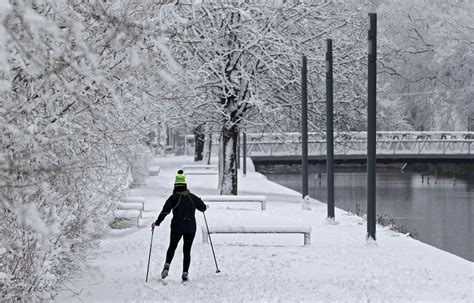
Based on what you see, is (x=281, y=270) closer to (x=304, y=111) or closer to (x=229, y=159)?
(x=304, y=111)

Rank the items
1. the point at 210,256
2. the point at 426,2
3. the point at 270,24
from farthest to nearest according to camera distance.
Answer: the point at 426,2 < the point at 270,24 < the point at 210,256

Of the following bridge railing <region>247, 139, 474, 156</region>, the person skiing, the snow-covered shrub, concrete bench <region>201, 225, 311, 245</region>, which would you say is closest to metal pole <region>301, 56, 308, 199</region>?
concrete bench <region>201, 225, 311, 245</region>

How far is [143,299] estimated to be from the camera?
11.6m

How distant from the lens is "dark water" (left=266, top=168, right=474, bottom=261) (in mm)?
25611

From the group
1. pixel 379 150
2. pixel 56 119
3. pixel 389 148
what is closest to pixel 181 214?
pixel 56 119

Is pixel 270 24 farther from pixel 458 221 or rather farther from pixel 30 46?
pixel 30 46

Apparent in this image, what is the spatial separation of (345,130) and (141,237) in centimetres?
1642

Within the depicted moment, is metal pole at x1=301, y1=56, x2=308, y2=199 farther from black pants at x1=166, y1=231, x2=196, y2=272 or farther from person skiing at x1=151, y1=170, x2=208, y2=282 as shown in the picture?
black pants at x1=166, y1=231, x2=196, y2=272

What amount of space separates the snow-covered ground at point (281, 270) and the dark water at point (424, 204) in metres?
4.82

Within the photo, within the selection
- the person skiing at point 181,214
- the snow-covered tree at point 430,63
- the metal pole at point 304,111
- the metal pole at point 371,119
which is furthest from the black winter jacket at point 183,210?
the snow-covered tree at point 430,63

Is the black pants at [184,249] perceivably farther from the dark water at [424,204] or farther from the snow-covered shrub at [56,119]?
the dark water at [424,204]

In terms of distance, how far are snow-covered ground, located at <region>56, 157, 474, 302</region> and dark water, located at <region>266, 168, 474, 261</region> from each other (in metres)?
4.82

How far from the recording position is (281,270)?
14.2m

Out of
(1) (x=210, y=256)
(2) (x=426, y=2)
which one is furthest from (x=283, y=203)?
(2) (x=426, y=2)
